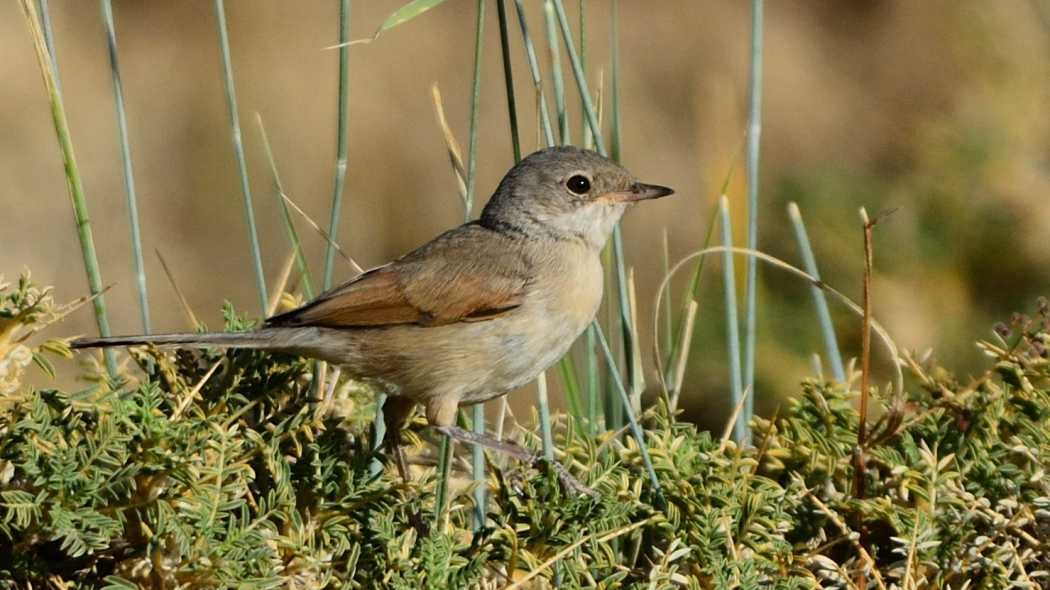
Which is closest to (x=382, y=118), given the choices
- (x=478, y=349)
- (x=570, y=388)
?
(x=478, y=349)

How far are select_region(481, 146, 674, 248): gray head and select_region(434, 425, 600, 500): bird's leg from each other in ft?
2.48

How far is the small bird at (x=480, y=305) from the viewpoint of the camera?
9.05 feet

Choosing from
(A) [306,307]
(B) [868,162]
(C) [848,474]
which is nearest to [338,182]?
(A) [306,307]

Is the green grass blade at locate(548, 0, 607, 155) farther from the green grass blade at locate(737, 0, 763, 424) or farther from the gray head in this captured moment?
the gray head

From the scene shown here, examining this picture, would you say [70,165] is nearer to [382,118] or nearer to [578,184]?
[578,184]

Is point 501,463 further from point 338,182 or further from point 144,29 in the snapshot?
point 144,29

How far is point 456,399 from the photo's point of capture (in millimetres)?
2791

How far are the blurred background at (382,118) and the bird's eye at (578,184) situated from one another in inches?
83.6

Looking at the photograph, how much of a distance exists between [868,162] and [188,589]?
5440mm

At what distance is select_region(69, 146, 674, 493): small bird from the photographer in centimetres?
276

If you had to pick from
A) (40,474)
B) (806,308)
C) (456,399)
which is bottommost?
(806,308)

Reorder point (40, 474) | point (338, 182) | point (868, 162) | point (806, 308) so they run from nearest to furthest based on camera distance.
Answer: point (40, 474), point (338, 182), point (806, 308), point (868, 162)

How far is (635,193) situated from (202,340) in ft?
4.23

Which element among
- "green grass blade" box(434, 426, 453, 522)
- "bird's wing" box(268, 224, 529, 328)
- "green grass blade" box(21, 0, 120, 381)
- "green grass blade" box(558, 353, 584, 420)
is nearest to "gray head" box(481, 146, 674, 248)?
"bird's wing" box(268, 224, 529, 328)
